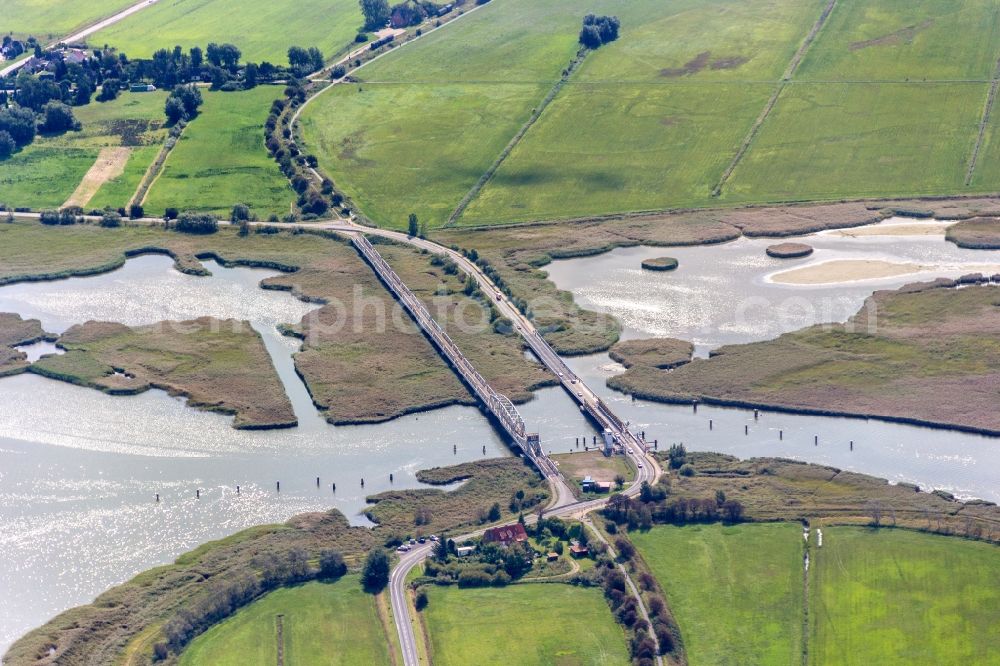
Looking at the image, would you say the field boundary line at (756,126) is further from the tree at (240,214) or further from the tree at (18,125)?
the tree at (18,125)

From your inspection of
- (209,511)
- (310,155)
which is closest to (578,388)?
(209,511)

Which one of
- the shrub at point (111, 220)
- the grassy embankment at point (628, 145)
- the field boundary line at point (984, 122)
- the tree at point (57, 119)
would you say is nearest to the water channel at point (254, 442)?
the shrub at point (111, 220)

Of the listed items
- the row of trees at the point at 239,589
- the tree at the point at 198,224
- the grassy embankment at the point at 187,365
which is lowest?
the row of trees at the point at 239,589

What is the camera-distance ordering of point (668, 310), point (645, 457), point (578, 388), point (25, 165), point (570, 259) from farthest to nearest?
1. point (25, 165)
2. point (570, 259)
3. point (668, 310)
4. point (578, 388)
5. point (645, 457)

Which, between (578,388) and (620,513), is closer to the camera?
(620,513)

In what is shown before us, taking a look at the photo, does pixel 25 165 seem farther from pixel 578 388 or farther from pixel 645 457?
pixel 645 457

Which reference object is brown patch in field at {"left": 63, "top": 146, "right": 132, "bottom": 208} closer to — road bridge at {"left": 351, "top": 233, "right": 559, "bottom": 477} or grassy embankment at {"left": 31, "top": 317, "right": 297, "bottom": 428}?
road bridge at {"left": 351, "top": 233, "right": 559, "bottom": 477}

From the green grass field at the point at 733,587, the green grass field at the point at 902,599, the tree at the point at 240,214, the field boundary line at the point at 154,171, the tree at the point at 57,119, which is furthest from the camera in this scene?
the tree at the point at 57,119
